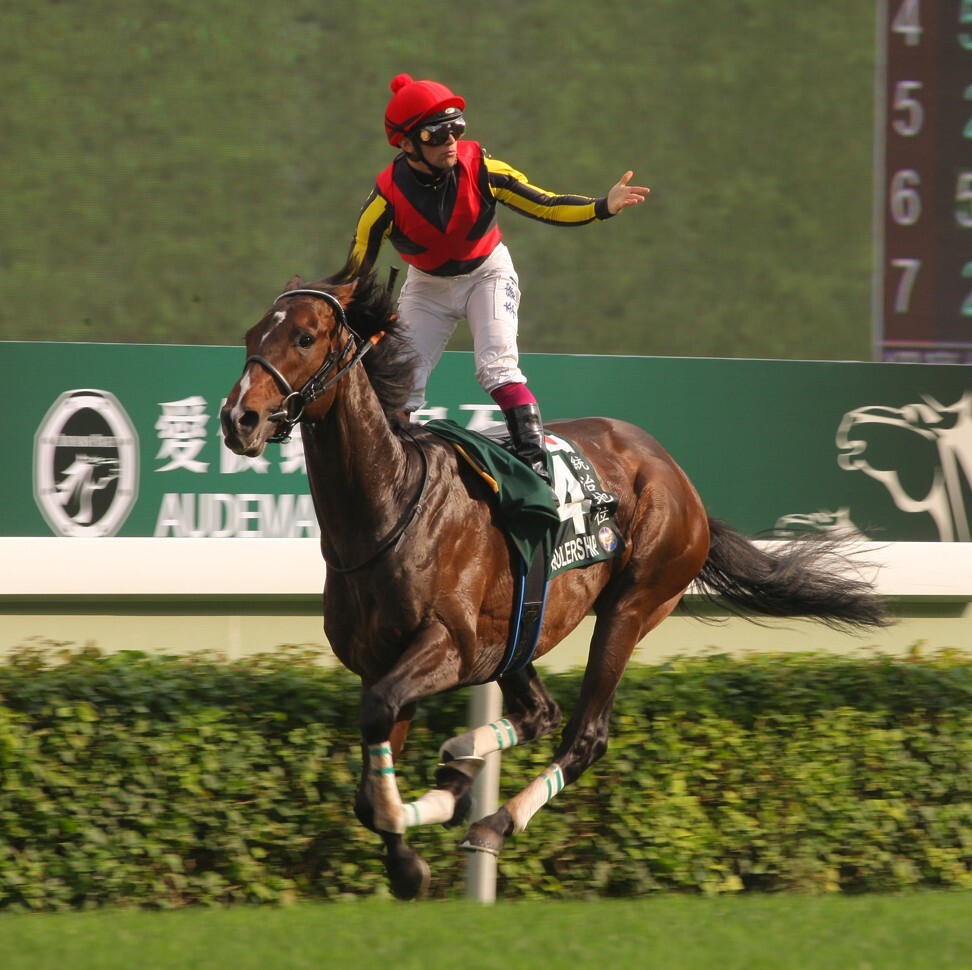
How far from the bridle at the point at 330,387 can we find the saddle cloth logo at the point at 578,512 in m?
0.47

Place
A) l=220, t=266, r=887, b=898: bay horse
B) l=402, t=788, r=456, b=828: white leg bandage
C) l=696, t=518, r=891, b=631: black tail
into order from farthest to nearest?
l=696, t=518, r=891, b=631: black tail, l=402, t=788, r=456, b=828: white leg bandage, l=220, t=266, r=887, b=898: bay horse

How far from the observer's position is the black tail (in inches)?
194

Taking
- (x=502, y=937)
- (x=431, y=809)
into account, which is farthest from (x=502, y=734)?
(x=502, y=937)

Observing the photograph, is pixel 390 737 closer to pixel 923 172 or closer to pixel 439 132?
pixel 439 132

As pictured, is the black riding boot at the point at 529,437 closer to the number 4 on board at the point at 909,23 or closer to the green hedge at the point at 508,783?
the green hedge at the point at 508,783

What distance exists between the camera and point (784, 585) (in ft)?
16.1

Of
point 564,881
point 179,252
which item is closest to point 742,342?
point 179,252

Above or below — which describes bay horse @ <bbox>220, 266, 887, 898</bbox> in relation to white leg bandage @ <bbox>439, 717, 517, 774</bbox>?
above

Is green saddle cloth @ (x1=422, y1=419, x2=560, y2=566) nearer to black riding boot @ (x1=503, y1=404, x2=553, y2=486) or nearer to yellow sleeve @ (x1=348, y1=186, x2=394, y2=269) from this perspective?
black riding boot @ (x1=503, y1=404, x2=553, y2=486)

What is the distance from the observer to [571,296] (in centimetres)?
663

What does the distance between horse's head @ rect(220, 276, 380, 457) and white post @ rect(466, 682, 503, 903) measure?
106cm

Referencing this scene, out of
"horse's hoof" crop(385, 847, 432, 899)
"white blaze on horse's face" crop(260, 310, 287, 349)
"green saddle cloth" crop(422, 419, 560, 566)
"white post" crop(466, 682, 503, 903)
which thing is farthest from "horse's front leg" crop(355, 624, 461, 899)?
"white blaze on horse's face" crop(260, 310, 287, 349)

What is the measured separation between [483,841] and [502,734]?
1.04 feet

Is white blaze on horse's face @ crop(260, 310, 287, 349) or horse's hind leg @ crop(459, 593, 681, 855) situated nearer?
white blaze on horse's face @ crop(260, 310, 287, 349)
